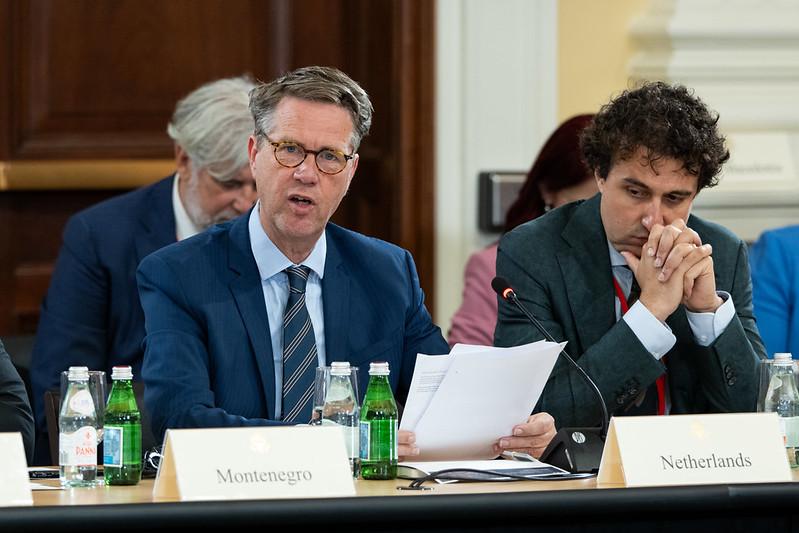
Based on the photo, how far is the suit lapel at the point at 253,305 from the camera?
2.40m

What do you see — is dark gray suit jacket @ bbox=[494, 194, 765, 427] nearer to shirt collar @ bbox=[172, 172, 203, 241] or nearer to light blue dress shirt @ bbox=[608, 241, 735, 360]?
light blue dress shirt @ bbox=[608, 241, 735, 360]

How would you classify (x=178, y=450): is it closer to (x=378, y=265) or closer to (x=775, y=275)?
(x=378, y=265)

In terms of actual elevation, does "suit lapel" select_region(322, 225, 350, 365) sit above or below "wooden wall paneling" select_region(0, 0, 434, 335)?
below

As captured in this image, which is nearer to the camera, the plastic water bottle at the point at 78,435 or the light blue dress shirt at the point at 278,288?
the plastic water bottle at the point at 78,435

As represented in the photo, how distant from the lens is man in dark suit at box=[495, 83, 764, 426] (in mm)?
2543

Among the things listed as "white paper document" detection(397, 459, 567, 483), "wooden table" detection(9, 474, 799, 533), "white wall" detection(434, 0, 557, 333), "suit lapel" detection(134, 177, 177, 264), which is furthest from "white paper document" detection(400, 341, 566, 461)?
"white wall" detection(434, 0, 557, 333)

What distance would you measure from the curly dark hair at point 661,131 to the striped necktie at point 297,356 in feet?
2.21

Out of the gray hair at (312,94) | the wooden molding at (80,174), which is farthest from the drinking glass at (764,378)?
the wooden molding at (80,174)

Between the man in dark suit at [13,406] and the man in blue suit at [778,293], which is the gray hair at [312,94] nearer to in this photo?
the man in dark suit at [13,406]

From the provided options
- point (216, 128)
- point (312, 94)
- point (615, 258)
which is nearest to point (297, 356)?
point (312, 94)

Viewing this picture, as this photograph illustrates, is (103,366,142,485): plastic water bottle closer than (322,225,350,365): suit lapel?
Yes

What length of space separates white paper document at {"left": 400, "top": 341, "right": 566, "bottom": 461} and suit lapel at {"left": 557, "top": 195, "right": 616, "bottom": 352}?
43cm

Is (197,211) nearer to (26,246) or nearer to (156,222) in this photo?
(156,222)

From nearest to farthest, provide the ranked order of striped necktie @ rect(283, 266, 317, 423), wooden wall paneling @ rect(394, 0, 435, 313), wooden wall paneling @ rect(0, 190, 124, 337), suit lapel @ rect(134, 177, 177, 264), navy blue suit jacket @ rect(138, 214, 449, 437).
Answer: navy blue suit jacket @ rect(138, 214, 449, 437), striped necktie @ rect(283, 266, 317, 423), suit lapel @ rect(134, 177, 177, 264), wooden wall paneling @ rect(394, 0, 435, 313), wooden wall paneling @ rect(0, 190, 124, 337)
